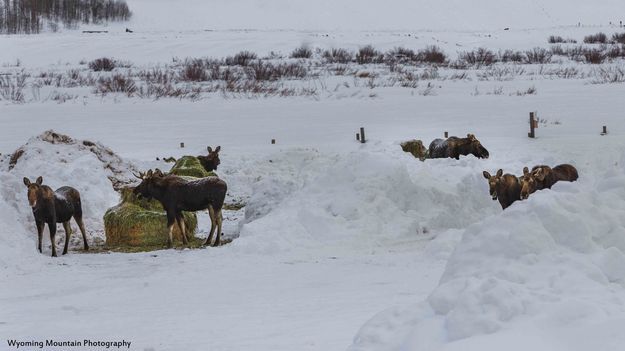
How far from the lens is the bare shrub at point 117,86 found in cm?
3603

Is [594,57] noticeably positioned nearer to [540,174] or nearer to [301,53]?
[301,53]

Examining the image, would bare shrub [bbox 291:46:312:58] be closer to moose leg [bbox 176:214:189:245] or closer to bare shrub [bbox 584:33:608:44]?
bare shrub [bbox 584:33:608:44]

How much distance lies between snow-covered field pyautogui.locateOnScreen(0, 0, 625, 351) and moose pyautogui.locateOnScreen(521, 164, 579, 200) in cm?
130

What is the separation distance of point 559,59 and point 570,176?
3451cm

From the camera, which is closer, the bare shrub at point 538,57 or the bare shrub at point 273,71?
the bare shrub at point 273,71

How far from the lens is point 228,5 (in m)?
87.7

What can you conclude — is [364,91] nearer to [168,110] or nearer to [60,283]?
[168,110]

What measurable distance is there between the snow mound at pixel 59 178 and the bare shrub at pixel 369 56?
30.4 m

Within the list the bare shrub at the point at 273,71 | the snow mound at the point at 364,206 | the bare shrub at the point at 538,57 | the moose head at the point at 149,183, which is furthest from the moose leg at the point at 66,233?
the bare shrub at the point at 538,57

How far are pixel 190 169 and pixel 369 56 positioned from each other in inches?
1308

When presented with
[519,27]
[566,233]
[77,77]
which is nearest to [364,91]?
[77,77]

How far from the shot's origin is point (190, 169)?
672 inches

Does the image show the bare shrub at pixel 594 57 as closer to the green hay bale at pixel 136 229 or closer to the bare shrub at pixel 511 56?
the bare shrub at pixel 511 56

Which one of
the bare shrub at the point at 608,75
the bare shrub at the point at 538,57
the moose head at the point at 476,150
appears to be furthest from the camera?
the bare shrub at the point at 538,57
